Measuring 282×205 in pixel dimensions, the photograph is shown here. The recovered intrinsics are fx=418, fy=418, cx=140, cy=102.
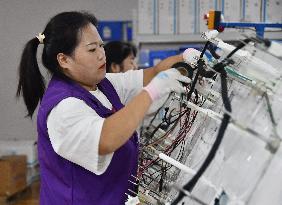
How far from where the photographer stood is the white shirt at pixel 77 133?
3.52 ft

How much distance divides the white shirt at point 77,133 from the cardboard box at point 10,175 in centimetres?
246

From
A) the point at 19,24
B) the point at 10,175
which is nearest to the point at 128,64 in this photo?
the point at 10,175

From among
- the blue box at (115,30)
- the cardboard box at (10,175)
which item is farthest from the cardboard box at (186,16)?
the cardboard box at (10,175)

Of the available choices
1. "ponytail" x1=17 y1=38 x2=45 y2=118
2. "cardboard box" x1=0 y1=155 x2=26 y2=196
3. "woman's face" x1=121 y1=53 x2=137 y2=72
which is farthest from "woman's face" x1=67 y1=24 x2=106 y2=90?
"cardboard box" x1=0 y1=155 x2=26 y2=196

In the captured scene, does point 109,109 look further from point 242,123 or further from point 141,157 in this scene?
point 242,123

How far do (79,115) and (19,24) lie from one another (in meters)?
3.26

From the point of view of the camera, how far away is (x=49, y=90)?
128cm

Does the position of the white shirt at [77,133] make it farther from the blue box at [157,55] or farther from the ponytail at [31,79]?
the blue box at [157,55]

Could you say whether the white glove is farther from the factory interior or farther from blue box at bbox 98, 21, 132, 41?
blue box at bbox 98, 21, 132, 41

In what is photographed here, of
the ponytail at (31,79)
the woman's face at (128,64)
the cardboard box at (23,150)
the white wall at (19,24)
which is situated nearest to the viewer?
the ponytail at (31,79)

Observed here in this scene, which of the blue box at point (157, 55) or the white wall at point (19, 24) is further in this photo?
the white wall at point (19, 24)

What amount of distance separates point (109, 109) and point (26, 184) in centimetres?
269

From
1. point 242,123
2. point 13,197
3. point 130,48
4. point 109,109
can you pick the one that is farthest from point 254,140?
point 13,197

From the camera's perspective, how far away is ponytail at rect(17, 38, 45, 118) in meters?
1.41
